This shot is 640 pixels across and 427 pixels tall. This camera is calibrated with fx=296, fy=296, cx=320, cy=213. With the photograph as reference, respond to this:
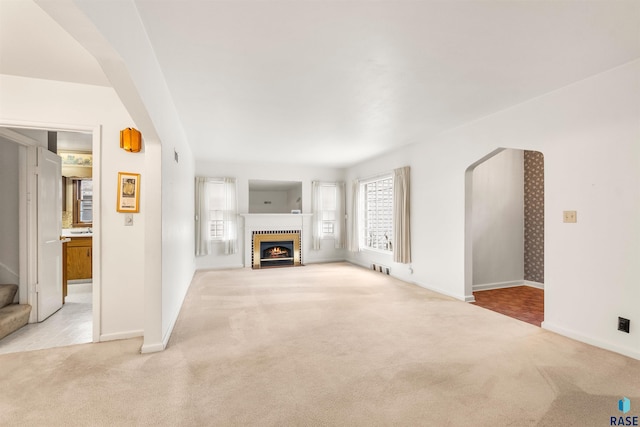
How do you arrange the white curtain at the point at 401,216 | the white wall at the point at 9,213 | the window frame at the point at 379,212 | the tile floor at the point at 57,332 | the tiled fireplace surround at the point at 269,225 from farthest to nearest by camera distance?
the tiled fireplace surround at the point at 269,225 < the window frame at the point at 379,212 < the white curtain at the point at 401,216 < the white wall at the point at 9,213 < the tile floor at the point at 57,332

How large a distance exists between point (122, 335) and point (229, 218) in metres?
4.00

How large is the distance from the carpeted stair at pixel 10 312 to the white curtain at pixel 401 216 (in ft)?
16.9

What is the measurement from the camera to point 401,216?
5.40 metres

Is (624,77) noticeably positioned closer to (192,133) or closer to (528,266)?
(528,266)

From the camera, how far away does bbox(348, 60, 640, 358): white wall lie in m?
2.54

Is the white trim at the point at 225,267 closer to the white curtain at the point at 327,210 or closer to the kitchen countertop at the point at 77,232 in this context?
the white curtain at the point at 327,210

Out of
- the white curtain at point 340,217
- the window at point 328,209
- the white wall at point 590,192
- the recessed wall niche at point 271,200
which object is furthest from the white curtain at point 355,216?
the white wall at point 590,192

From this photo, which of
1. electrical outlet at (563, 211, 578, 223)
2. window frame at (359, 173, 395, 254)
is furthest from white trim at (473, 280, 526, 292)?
electrical outlet at (563, 211, 578, 223)

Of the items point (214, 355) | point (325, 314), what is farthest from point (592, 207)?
point (214, 355)

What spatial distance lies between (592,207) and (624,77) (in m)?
1.15

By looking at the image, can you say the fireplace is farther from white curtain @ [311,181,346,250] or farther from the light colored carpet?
the light colored carpet

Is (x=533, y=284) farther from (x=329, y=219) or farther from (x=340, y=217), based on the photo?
(x=329, y=219)

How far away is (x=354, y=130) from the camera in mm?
4410

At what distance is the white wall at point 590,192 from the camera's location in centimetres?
254
